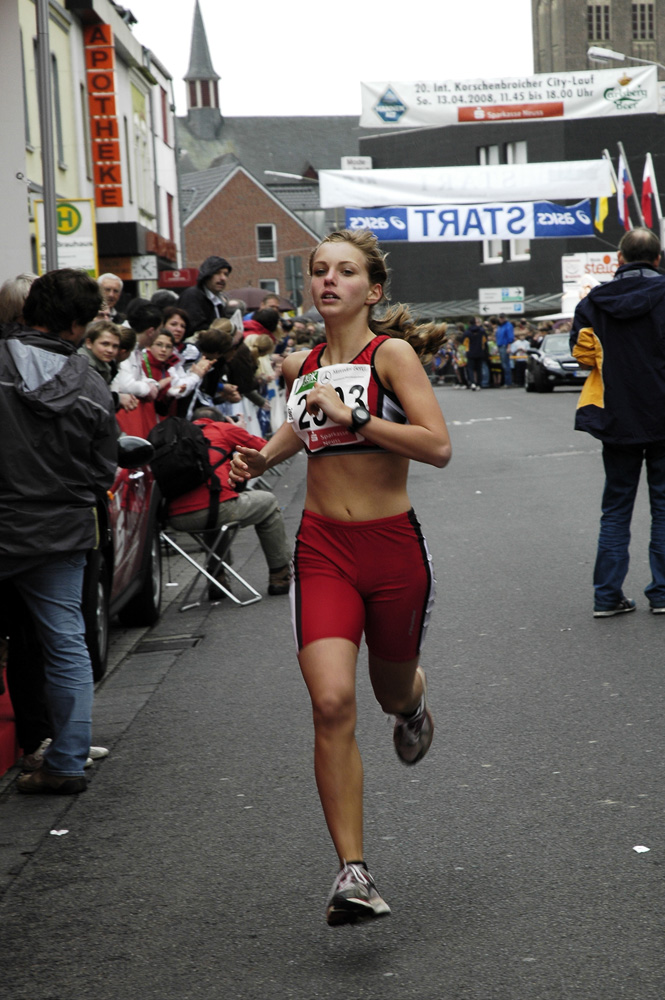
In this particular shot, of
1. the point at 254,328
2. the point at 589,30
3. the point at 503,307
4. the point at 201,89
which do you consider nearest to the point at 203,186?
the point at 589,30

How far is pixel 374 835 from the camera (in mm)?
4504


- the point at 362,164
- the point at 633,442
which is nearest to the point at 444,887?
the point at 633,442

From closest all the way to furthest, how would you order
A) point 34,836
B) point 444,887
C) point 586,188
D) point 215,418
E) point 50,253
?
1. point 444,887
2. point 34,836
3. point 215,418
4. point 50,253
5. point 586,188

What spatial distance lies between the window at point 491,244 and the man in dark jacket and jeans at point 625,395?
5559 cm

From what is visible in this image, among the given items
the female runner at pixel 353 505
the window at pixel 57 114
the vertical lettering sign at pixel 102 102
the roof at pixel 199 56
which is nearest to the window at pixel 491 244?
the vertical lettering sign at pixel 102 102

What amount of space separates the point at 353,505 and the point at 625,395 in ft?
13.5

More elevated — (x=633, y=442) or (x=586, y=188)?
(x=586, y=188)

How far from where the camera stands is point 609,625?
25.1 ft

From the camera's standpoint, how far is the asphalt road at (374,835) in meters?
3.48

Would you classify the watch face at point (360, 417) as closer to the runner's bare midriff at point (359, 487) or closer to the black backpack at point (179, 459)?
the runner's bare midriff at point (359, 487)

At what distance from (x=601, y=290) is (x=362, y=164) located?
142ft

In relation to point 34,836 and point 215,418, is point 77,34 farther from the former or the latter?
point 34,836

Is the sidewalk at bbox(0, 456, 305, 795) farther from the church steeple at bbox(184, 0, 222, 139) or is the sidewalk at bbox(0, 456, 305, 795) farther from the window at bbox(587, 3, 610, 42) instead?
the church steeple at bbox(184, 0, 222, 139)

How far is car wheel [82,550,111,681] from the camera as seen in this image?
19.2 ft
